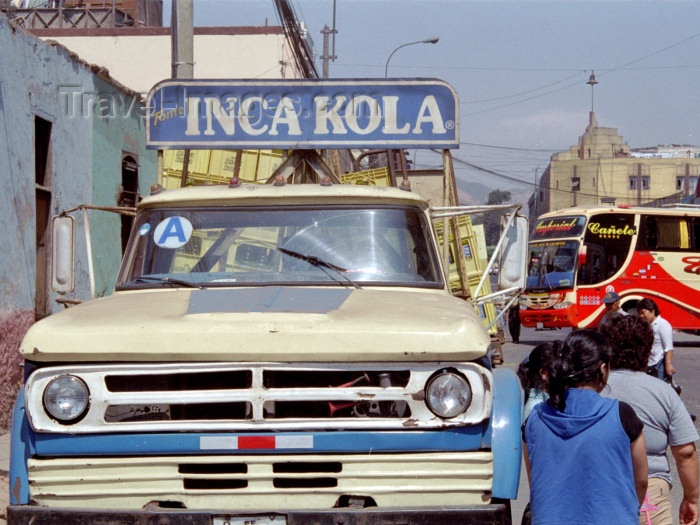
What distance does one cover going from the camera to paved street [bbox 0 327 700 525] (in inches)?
305

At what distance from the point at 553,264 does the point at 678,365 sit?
237 inches

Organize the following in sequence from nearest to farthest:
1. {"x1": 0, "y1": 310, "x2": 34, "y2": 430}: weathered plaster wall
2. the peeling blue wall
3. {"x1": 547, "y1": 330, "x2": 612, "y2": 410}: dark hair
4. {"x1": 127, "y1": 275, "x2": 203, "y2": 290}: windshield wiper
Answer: {"x1": 547, "y1": 330, "x2": 612, "y2": 410}: dark hair
{"x1": 127, "y1": 275, "x2": 203, "y2": 290}: windshield wiper
{"x1": 0, "y1": 310, "x2": 34, "y2": 430}: weathered plaster wall
the peeling blue wall

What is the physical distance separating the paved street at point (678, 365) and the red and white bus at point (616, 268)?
3.24 ft

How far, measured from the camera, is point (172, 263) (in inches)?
218

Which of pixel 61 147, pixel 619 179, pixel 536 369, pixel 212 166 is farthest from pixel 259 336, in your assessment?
pixel 619 179

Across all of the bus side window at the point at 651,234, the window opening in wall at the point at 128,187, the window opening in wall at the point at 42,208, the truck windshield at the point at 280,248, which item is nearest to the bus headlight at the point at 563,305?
the bus side window at the point at 651,234

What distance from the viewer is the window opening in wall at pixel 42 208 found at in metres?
12.7

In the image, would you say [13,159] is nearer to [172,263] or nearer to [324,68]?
[172,263]

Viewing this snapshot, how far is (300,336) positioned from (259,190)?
1.79m

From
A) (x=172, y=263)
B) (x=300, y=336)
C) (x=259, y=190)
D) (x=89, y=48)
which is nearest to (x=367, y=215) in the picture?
(x=259, y=190)

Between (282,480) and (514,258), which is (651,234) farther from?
(282,480)

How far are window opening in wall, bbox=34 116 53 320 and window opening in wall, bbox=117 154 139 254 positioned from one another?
319cm

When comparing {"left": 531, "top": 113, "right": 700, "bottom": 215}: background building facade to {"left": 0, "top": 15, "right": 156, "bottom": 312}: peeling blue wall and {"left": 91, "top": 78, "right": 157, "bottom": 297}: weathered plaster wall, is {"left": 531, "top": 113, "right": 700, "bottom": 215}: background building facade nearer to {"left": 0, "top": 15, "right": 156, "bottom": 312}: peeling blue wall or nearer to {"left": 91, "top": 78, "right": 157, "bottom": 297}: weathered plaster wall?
{"left": 91, "top": 78, "right": 157, "bottom": 297}: weathered plaster wall

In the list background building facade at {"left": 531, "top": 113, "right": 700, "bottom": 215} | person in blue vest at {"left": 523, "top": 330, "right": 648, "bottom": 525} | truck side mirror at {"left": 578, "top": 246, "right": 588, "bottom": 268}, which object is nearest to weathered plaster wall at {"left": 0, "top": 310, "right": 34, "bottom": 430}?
person in blue vest at {"left": 523, "top": 330, "right": 648, "bottom": 525}
